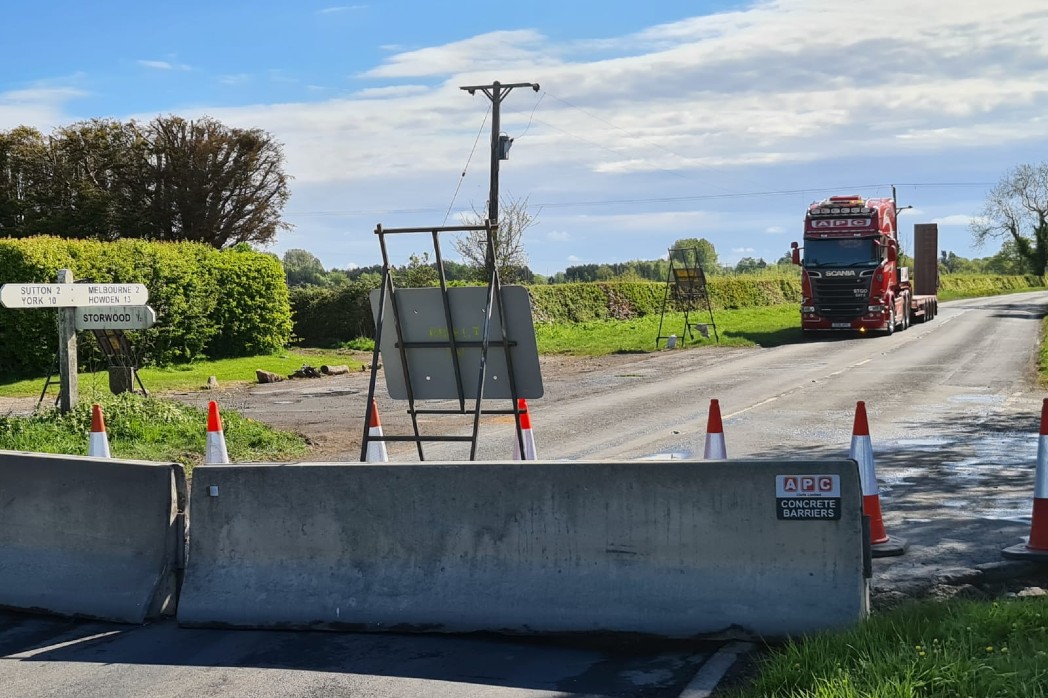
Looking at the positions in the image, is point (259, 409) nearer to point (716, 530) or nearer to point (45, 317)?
point (45, 317)

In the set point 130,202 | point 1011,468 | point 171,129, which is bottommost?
point 1011,468

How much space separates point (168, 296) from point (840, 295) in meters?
19.3

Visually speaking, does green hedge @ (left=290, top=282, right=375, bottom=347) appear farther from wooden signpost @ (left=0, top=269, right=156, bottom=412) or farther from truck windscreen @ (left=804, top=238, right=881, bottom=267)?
wooden signpost @ (left=0, top=269, right=156, bottom=412)

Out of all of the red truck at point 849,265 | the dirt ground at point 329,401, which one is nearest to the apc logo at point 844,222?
the red truck at point 849,265

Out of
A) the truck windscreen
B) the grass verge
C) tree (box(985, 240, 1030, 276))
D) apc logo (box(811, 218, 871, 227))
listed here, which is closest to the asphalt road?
the grass verge

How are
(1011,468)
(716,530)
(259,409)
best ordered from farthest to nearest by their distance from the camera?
(259,409)
(1011,468)
(716,530)

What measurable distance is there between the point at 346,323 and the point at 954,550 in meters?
29.4

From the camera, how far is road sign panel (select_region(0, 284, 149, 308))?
40.6 feet

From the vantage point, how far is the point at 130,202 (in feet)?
124

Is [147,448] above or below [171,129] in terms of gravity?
below

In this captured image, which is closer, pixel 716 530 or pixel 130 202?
pixel 716 530

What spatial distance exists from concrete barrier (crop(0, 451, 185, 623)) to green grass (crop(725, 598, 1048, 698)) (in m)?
3.46

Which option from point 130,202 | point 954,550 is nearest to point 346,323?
point 130,202

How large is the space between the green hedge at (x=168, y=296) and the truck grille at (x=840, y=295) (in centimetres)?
1557
